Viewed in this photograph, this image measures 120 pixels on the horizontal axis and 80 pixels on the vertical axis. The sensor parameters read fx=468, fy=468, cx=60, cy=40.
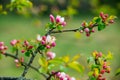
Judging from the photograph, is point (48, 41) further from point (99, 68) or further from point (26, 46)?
point (99, 68)

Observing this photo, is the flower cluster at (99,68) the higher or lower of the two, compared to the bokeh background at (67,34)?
lower

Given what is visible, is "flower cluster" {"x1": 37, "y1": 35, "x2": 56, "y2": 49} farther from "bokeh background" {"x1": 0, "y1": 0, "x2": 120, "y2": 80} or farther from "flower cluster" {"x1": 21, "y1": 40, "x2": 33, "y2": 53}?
"bokeh background" {"x1": 0, "y1": 0, "x2": 120, "y2": 80}

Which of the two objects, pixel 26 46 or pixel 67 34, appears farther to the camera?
pixel 67 34

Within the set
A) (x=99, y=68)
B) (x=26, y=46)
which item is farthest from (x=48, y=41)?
(x=99, y=68)

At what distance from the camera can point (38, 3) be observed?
18.9 ft

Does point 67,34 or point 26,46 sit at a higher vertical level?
point 67,34

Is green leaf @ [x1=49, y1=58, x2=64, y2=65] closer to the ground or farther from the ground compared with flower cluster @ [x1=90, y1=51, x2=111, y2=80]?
closer to the ground

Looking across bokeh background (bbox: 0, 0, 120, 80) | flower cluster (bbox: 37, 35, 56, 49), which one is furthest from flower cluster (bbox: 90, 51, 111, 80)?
bokeh background (bbox: 0, 0, 120, 80)

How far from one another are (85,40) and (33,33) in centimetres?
58

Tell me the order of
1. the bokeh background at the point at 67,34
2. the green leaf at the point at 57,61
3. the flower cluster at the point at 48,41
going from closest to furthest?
the green leaf at the point at 57,61, the flower cluster at the point at 48,41, the bokeh background at the point at 67,34

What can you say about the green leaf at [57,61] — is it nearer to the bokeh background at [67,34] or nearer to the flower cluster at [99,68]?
the flower cluster at [99,68]

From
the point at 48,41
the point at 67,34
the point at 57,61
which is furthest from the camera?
the point at 67,34

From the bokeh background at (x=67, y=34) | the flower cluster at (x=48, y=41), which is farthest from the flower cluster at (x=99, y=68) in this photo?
the bokeh background at (x=67, y=34)

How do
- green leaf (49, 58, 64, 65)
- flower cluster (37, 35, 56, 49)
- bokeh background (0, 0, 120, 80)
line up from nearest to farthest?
green leaf (49, 58, 64, 65)
flower cluster (37, 35, 56, 49)
bokeh background (0, 0, 120, 80)
